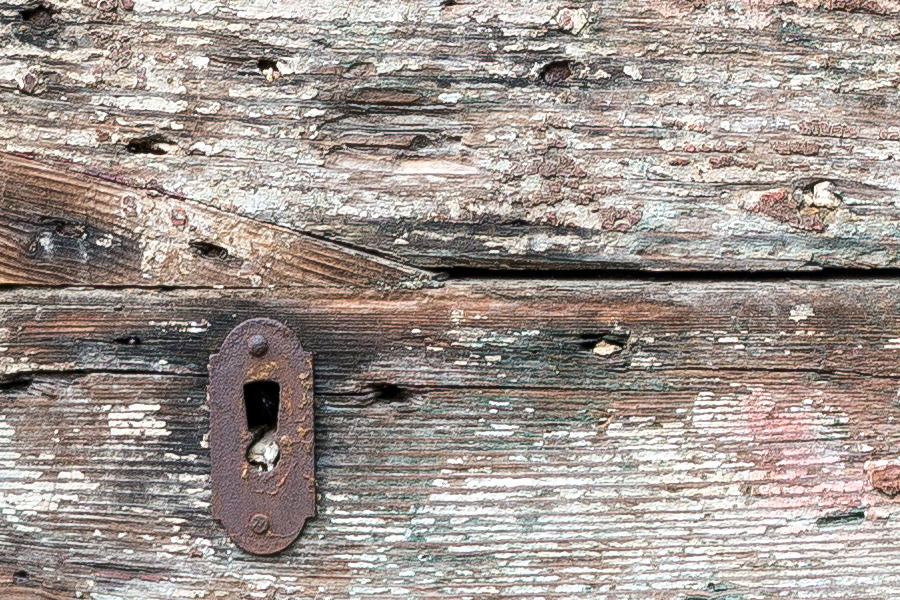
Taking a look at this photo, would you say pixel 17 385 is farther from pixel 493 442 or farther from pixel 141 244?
pixel 493 442

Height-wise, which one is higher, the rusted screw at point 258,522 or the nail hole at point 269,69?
the nail hole at point 269,69

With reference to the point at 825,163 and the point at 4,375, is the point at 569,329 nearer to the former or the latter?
the point at 825,163

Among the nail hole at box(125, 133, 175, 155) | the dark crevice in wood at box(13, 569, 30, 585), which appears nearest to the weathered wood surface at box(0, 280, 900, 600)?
the dark crevice in wood at box(13, 569, 30, 585)

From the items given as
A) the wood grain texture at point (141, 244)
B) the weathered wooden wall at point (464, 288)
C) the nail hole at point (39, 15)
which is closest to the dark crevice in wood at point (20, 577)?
the weathered wooden wall at point (464, 288)

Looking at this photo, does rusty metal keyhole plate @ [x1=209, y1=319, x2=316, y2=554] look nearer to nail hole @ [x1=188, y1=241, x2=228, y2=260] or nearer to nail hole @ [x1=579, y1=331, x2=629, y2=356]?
nail hole @ [x1=188, y1=241, x2=228, y2=260]

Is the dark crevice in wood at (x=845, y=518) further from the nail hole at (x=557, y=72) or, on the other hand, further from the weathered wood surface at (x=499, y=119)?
the nail hole at (x=557, y=72)

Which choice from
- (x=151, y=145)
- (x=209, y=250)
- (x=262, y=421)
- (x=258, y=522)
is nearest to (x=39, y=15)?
(x=151, y=145)

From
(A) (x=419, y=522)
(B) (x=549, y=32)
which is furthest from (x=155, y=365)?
(B) (x=549, y=32)
